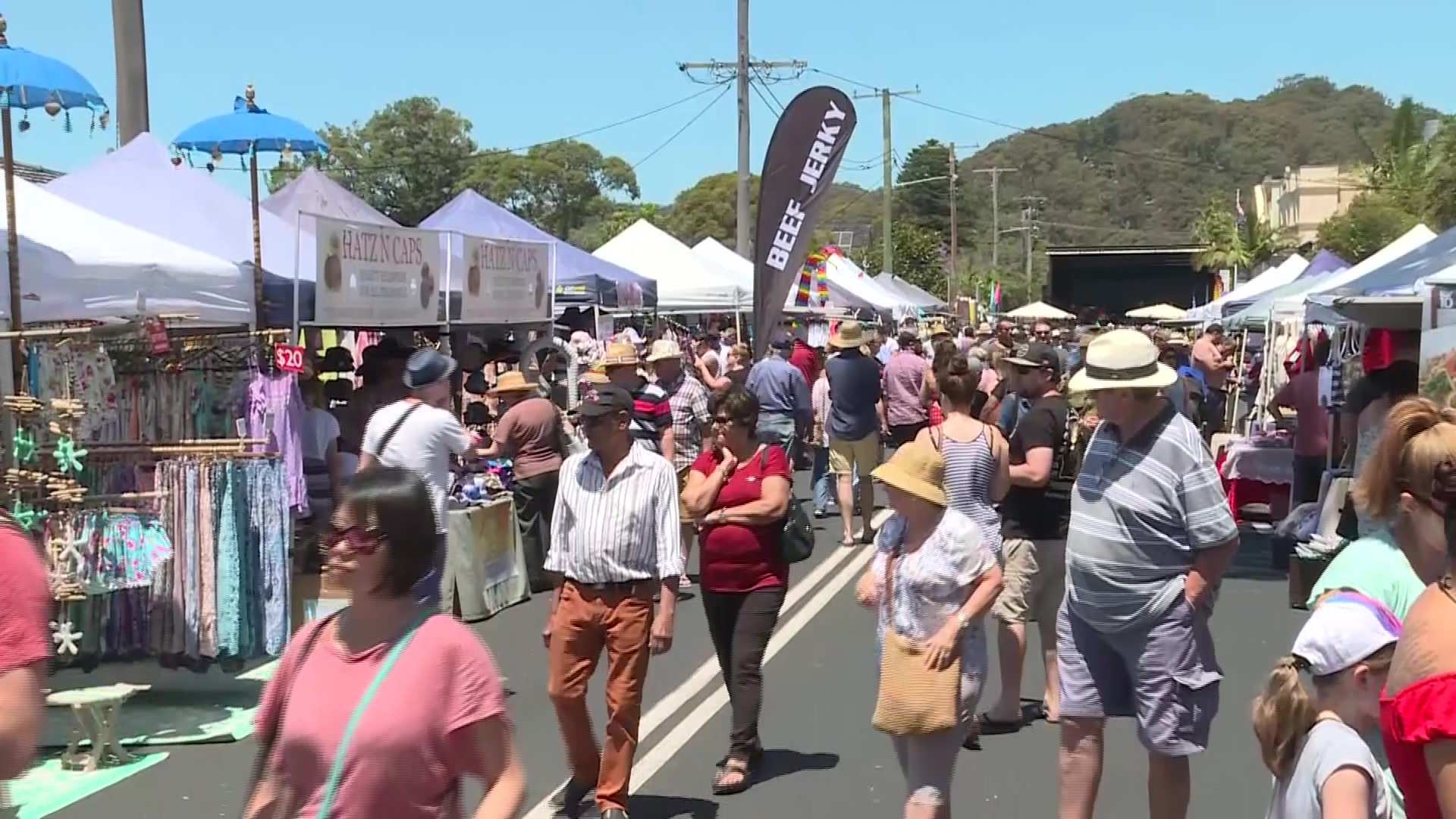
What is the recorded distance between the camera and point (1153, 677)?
4922mm

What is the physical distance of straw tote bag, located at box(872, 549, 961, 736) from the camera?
15.9ft


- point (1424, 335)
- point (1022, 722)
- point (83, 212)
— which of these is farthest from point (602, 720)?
point (1424, 335)

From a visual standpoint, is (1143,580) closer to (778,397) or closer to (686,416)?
(686,416)

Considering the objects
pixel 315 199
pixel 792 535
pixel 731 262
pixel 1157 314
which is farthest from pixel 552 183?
pixel 792 535

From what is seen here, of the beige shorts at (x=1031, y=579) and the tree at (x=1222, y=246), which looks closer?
the beige shorts at (x=1031, y=579)

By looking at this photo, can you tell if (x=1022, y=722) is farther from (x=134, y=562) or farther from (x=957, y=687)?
(x=134, y=562)

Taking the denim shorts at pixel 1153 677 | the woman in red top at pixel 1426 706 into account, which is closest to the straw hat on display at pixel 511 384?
the denim shorts at pixel 1153 677

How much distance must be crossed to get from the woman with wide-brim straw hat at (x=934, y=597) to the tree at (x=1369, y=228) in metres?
35.4

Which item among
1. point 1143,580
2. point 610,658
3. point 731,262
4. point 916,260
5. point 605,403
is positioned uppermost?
point 916,260

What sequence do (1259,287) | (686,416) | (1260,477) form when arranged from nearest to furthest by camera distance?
(686,416)
(1260,477)
(1259,287)

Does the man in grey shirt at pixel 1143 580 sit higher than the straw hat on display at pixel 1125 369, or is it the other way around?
the straw hat on display at pixel 1125 369

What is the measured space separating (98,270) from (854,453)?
7.04 metres

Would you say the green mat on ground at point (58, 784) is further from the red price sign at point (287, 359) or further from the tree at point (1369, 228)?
the tree at point (1369, 228)

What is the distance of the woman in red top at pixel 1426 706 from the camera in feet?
8.13
